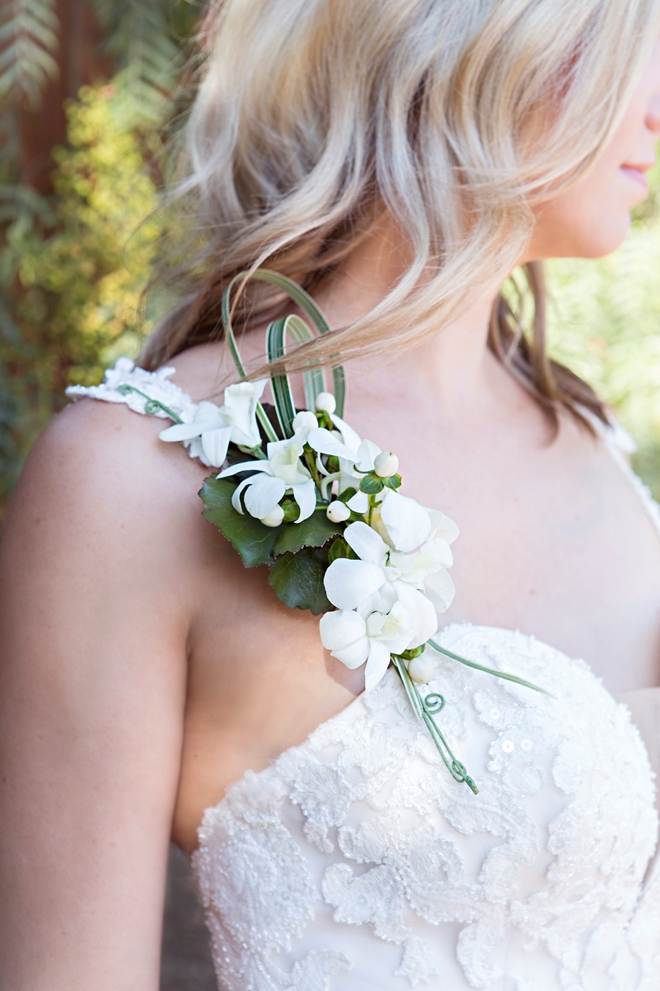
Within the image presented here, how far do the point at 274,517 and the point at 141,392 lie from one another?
25 centimetres

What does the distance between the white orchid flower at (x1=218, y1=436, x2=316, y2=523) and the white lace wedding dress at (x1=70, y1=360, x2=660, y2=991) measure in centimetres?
16

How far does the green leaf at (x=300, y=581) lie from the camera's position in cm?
92

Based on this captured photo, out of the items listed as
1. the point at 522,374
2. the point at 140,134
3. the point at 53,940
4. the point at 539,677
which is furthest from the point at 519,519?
the point at 140,134

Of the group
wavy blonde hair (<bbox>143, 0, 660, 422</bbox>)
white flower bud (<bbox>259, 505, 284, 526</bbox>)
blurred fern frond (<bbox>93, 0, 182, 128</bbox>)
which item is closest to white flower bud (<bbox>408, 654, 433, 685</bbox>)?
white flower bud (<bbox>259, 505, 284, 526</bbox>)

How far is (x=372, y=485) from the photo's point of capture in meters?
0.89

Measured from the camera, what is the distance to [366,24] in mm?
1121

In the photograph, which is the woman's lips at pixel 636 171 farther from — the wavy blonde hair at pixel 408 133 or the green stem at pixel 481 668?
the green stem at pixel 481 668

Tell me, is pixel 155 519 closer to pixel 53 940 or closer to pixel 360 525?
pixel 360 525

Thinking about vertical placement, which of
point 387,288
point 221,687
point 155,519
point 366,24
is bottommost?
point 221,687

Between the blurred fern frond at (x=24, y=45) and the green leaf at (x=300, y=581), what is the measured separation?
1.87m

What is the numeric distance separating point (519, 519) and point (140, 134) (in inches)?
84.1

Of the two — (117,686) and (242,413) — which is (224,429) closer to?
(242,413)

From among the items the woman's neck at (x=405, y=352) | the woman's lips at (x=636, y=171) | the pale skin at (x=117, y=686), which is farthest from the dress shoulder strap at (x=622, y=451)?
the pale skin at (x=117, y=686)

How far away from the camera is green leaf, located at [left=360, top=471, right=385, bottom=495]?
2.91ft
